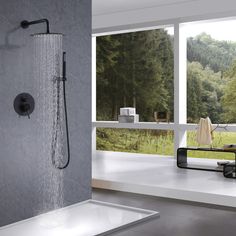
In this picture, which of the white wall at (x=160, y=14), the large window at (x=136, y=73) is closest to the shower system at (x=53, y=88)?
the white wall at (x=160, y=14)

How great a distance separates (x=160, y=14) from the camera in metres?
6.69

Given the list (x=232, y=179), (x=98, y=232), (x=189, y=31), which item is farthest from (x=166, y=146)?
(x=98, y=232)

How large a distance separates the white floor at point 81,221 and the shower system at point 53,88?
0.49 metres

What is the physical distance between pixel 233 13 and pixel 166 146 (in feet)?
9.99

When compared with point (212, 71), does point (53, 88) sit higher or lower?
lower

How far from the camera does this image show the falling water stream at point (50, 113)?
4023 millimetres

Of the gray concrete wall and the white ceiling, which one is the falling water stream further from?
the white ceiling

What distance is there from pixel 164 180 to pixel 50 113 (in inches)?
71.4

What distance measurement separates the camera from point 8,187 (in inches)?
148

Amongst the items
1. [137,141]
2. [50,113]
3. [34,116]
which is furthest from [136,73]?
[34,116]

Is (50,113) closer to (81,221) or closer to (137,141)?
(81,221)

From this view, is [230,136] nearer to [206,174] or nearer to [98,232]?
[206,174]

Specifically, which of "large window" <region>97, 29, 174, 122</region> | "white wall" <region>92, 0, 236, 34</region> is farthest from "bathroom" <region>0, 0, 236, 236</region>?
"large window" <region>97, 29, 174, 122</region>

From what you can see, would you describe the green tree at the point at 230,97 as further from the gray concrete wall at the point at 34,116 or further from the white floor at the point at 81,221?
the white floor at the point at 81,221
